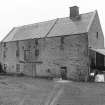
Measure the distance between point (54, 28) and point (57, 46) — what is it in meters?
4.16

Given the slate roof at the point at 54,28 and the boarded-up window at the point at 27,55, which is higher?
the slate roof at the point at 54,28

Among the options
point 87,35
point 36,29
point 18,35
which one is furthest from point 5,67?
point 87,35

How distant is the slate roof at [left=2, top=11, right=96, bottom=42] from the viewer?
22623 mm

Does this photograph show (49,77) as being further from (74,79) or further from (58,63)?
(74,79)

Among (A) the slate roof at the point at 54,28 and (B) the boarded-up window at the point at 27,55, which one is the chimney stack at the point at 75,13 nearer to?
(A) the slate roof at the point at 54,28

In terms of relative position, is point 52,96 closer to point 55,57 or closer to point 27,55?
point 55,57

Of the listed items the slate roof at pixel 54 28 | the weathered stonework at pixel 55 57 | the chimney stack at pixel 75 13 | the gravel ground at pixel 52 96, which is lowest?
the gravel ground at pixel 52 96

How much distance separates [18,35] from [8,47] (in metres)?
3.25

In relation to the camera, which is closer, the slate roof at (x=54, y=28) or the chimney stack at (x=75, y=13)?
the slate roof at (x=54, y=28)

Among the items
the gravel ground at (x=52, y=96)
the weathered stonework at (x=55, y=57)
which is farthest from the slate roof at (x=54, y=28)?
the gravel ground at (x=52, y=96)

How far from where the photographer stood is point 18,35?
99.9 ft

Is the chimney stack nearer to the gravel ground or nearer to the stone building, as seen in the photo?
the stone building

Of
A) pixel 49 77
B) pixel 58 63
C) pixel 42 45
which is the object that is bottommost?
pixel 49 77

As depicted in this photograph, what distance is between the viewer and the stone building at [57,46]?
20.9 m
